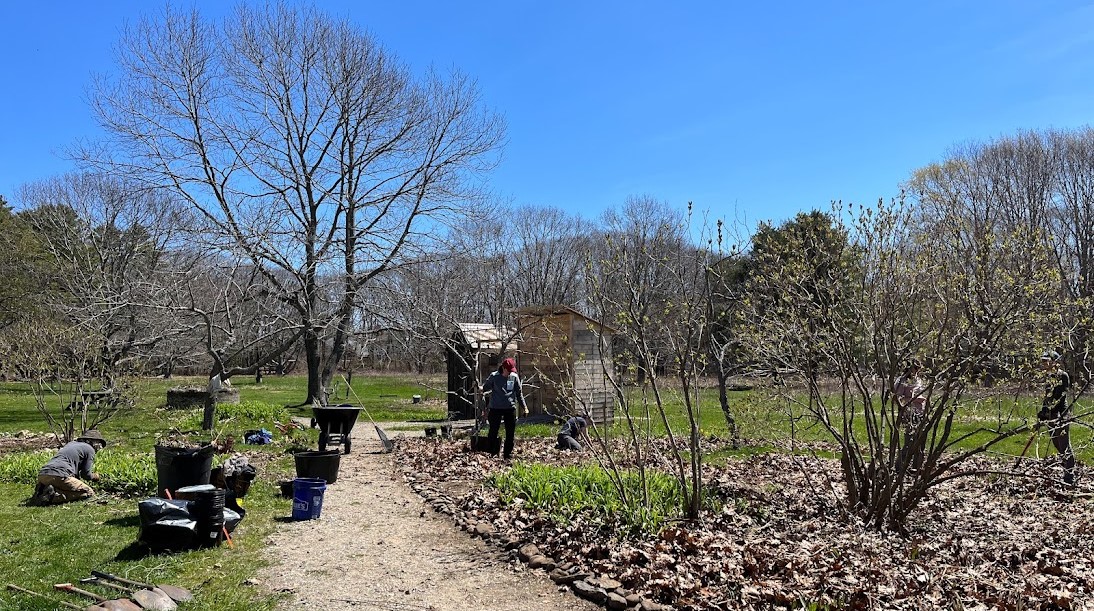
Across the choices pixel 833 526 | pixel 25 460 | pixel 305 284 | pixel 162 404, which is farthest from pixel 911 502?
pixel 162 404

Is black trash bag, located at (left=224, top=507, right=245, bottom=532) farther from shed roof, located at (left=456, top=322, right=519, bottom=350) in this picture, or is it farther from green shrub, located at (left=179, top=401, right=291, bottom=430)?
shed roof, located at (left=456, top=322, right=519, bottom=350)

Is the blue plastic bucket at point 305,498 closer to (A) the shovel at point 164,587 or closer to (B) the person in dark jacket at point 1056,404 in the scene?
(A) the shovel at point 164,587

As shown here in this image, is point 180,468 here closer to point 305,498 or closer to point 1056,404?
point 305,498

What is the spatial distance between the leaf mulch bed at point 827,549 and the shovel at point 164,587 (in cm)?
252

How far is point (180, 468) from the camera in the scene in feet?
26.3

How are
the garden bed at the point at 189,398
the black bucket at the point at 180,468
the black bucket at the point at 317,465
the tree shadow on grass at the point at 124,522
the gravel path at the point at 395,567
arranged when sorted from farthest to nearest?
the garden bed at the point at 189,398 → the black bucket at the point at 317,465 → the black bucket at the point at 180,468 → the tree shadow on grass at the point at 124,522 → the gravel path at the point at 395,567

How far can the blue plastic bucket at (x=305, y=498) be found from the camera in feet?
26.3

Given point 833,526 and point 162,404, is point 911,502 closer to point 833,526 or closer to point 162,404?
point 833,526

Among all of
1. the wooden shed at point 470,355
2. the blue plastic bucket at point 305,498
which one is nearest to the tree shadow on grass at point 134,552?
the blue plastic bucket at point 305,498

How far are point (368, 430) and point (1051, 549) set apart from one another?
1325 centimetres

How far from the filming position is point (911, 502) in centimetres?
721

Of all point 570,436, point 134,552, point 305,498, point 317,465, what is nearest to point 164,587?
point 134,552

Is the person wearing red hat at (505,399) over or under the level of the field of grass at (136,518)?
over

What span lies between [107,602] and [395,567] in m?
2.06
